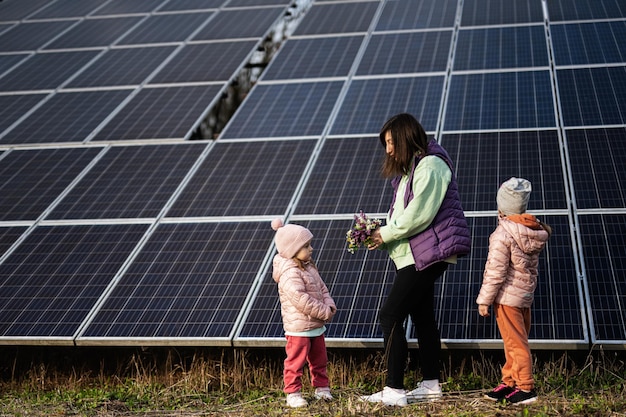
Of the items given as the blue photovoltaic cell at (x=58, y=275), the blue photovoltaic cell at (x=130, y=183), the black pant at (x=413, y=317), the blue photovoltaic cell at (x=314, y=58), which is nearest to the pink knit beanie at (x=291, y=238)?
the black pant at (x=413, y=317)

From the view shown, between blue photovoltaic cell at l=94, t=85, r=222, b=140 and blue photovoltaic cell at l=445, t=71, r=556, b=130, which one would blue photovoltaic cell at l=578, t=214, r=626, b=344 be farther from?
blue photovoltaic cell at l=94, t=85, r=222, b=140

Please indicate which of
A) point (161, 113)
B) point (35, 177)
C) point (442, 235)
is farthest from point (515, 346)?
point (161, 113)

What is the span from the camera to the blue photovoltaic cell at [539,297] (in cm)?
691

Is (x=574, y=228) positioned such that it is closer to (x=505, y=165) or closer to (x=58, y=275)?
(x=505, y=165)

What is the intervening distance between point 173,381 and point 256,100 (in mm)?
5293

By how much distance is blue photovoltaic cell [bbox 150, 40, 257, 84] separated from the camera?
13172mm

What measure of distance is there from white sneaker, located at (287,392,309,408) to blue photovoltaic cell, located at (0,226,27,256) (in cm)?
450

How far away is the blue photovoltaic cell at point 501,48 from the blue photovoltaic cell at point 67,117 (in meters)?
5.53

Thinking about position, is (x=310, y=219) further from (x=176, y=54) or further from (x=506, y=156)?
(x=176, y=54)

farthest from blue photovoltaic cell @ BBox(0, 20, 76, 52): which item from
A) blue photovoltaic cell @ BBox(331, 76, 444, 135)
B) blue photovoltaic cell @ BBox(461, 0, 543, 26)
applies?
blue photovoltaic cell @ BBox(461, 0, 543, 26)

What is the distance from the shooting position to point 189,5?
16891mm

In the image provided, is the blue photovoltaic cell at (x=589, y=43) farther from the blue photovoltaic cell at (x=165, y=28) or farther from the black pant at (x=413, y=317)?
the blue photovoltaic cell at (x=165, y=28)

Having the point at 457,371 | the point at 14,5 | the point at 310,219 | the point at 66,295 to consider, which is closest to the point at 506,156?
the point at 310,219

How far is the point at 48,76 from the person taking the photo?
14.0 meters
